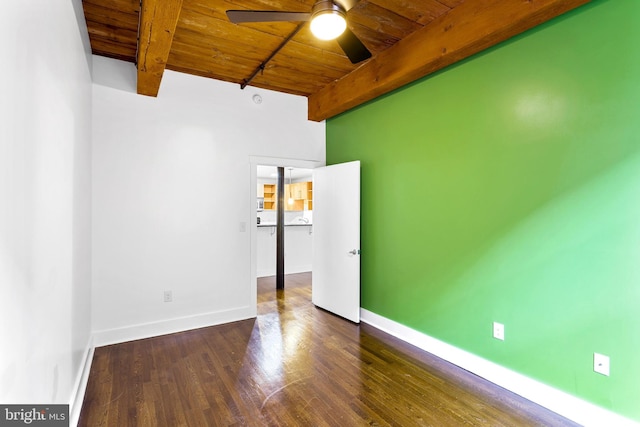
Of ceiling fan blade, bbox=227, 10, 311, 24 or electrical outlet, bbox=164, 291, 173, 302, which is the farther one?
electrical outlet, bbox=164, 291, 173, 302

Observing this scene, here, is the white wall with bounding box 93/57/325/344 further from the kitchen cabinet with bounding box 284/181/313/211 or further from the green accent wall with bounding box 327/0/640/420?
the kitchen cabinet with bounding box 284/181/313/211

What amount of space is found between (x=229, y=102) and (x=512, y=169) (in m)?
3.06

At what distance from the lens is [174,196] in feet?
11.4

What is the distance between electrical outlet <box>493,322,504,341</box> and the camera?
7.95ft

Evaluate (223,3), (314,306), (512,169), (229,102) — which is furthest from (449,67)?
(314,306)

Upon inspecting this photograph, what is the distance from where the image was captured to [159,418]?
2.05m

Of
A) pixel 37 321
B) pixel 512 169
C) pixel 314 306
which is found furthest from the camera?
pixel 314 306

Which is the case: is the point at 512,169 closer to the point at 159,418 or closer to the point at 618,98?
the point at 618,98

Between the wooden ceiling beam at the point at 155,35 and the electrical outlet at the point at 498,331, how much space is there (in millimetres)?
3071

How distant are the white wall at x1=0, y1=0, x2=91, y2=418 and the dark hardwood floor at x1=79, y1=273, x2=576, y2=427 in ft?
1.58

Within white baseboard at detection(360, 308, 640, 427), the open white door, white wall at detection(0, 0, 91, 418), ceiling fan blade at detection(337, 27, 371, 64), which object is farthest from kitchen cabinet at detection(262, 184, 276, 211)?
ceiling fan blade at detection(337, 27, 371, 64)

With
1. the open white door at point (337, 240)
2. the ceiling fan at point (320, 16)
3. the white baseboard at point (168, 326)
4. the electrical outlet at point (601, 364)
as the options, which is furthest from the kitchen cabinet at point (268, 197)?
the electrical outlet at point (601, 364)

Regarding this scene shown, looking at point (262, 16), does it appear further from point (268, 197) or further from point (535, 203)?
point (268, 197)

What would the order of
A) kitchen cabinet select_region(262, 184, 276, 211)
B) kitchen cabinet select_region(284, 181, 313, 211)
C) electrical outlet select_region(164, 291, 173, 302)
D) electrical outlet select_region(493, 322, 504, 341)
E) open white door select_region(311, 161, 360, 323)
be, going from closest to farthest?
electrical outlet select_region(493, 322, 504, 341) < electrical outlet select_region(164, 291, 173, 302) < open white door select_region(311, 161, 360, 323) < kitchen cabinet select_region(284, 181, 313, 211) < kitchen cabinet select_region(262, 184, 276, 211)
